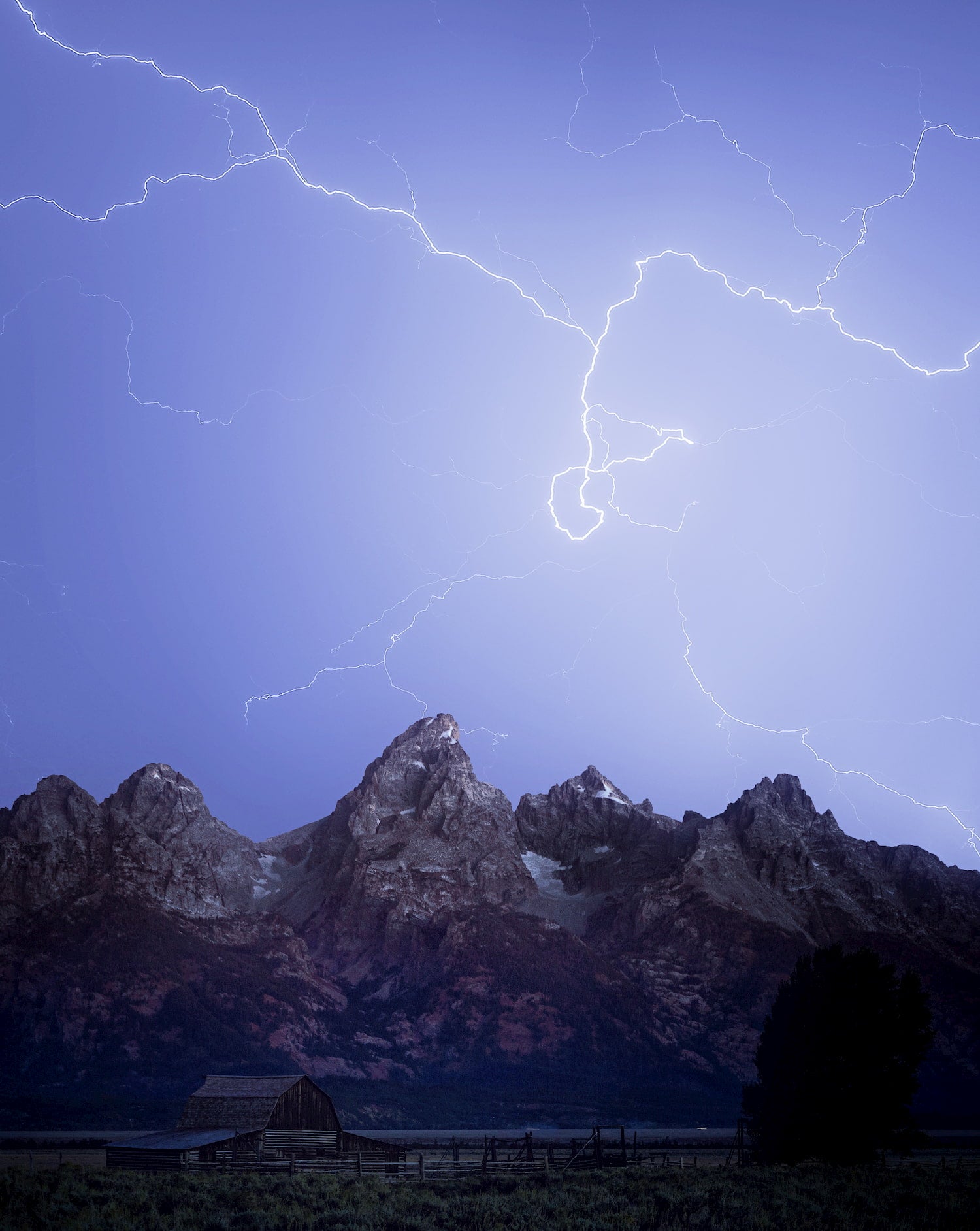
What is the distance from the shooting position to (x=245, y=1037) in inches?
4722

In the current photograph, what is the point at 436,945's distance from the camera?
149750 mm

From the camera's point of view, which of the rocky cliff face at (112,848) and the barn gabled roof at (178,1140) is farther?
the rocky cliff face at (112,848)

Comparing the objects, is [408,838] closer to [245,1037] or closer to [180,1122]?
[245,1037]

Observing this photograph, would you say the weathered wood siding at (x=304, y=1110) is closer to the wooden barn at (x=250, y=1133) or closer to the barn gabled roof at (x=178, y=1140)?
the wooden barn at (x=250, y=1133)

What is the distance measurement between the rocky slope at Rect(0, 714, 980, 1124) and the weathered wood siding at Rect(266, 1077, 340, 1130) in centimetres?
5073

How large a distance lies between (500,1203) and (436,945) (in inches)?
4843

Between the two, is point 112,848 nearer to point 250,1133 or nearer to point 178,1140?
point 250,1133

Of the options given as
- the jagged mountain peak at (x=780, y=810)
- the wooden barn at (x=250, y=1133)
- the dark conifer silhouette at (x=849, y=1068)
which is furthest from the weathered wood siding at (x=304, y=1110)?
the jagged mountain peak at (x=780, y=810)

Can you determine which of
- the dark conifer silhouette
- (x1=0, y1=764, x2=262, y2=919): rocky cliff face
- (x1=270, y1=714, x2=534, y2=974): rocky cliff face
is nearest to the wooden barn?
the dark conifer silhouette

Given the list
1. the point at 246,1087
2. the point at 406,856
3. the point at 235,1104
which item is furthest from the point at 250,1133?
the point at 406,856

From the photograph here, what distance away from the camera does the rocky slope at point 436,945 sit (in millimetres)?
115875

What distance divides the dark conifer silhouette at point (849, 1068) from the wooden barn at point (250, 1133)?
1829cm

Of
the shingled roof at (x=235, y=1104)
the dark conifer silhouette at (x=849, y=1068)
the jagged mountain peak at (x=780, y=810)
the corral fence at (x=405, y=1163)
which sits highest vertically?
the jagged mountain peak at (x=780, y=810)

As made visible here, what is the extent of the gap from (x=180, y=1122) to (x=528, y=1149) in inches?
713
